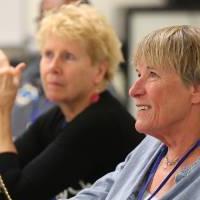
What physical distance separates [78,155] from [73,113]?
0.24 meters

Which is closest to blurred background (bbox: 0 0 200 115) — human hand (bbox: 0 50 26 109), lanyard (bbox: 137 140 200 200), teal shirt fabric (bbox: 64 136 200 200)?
human hand (bbox: 0 50 26 109)

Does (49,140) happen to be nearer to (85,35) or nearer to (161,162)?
(85,35)

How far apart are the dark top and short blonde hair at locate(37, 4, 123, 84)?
0.48ft

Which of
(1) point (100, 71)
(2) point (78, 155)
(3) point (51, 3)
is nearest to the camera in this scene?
(2) point (78, 155)

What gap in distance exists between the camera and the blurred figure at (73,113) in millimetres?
2476

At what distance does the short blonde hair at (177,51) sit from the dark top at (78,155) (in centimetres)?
66

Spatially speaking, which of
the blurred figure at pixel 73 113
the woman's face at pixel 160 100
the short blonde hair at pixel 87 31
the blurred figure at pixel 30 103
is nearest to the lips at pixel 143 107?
the woman's face at pixel 160 100

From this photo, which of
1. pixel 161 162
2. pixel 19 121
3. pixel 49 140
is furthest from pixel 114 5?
pixel 161 162

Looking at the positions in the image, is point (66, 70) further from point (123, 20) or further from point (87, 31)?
point (123, 20)

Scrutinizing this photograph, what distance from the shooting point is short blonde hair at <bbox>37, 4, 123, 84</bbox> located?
2.63 m

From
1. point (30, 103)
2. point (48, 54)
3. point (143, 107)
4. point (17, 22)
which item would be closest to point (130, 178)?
point (143, 107)

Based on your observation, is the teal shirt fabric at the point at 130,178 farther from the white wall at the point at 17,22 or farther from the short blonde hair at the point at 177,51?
the white wall at the point at 17,22

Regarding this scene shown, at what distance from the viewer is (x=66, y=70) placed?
2.68 m

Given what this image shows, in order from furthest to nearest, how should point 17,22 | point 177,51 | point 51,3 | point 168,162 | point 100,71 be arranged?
point 17,22
point 51,3
point 100,71
point 168,162
point 177,51
